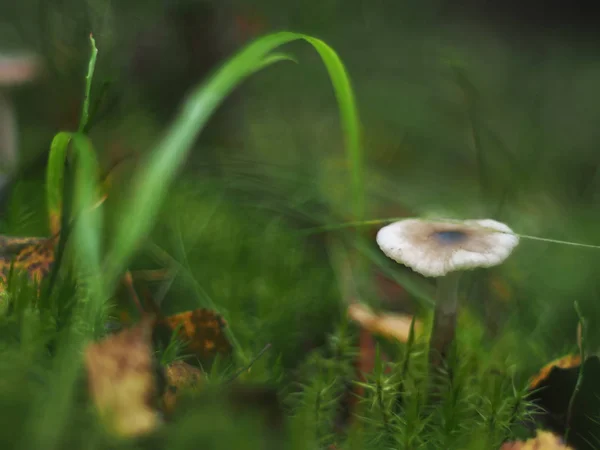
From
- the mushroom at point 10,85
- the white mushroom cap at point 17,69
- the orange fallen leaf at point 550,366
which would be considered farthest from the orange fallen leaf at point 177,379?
the white mushroom cap at point 17,69

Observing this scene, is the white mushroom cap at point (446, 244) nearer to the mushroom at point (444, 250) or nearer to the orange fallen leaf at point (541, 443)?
the mushroom at point (444, 250)

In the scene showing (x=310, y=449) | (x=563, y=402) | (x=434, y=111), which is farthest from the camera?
(x=434, y=111)

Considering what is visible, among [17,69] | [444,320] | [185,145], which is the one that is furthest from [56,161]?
[17,69]

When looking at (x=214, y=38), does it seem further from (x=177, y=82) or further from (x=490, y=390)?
(x=490, y=390)

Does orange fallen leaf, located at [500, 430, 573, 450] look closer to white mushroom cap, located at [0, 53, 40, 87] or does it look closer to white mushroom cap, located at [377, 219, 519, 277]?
white mushroom cap, located at [377, 219, 519, 277]

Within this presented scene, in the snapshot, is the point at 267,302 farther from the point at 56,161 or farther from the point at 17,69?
the point at 17,69

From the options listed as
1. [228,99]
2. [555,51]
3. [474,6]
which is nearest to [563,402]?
[228,99]

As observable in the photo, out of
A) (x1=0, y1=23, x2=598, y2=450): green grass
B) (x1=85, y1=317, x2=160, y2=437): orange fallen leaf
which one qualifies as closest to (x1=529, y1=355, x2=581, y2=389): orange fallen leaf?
(x1=0, y1=23, x2=598, y2=450): green grass
